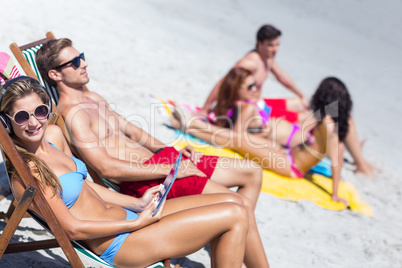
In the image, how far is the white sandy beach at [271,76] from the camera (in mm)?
4012

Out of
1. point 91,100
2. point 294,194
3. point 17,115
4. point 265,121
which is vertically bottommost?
point 294,194

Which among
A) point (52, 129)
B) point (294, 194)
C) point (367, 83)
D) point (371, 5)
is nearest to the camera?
point (52, 129)

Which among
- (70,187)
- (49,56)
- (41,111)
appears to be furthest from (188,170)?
(49,56)

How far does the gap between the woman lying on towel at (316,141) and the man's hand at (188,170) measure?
1.75 metres

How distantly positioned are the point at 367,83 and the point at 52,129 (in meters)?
8.27

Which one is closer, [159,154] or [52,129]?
[52,129]

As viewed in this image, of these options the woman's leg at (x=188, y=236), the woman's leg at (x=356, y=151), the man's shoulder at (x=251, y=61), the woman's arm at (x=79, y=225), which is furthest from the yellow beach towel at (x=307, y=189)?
the woman's arm at (x=79, y=225)

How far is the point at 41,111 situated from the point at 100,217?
1.90 ft

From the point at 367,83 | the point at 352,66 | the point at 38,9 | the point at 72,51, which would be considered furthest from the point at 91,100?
the point at 352,66

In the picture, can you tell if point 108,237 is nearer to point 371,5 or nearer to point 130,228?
point 130,228

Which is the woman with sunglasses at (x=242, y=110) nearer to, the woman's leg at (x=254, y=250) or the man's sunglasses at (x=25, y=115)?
the woman's leg at (x=254, y=250)

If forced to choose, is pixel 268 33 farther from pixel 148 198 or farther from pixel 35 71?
pixel 148 198

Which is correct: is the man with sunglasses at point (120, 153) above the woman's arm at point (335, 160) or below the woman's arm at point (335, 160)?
above

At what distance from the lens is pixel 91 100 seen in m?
3.57
